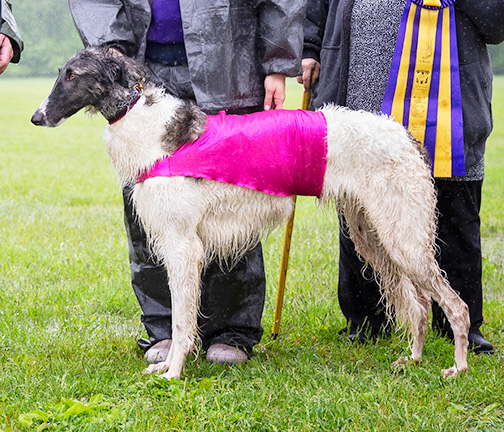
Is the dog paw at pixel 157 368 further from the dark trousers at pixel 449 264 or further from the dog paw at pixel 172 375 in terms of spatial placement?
the dark trousers at pixel 449 264

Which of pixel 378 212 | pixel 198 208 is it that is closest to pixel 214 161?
pixel 198 208

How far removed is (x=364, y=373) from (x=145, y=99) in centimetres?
198

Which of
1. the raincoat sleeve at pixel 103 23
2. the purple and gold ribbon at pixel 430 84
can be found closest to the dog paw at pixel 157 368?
the raincoat sleeve at pixel 103 23

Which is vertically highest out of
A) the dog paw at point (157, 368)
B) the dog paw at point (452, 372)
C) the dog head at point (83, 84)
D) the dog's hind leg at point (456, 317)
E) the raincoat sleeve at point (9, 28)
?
the raincoat sleeve at point (9, 28)

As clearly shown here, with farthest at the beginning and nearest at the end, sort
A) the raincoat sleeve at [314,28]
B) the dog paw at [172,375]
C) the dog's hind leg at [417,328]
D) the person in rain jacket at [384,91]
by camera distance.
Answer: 1. the raincoat sleeve at [314,28]
2. the dog's hind leg at [417,328]
3. the person in rain jacket at [384,91]
4. the dog paw at [172,375]

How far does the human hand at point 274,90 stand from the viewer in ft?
12.0

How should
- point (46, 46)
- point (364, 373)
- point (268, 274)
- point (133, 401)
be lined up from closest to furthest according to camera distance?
point (133, 401)
point (364, 373)
point (268, 274)
point (46, 46)

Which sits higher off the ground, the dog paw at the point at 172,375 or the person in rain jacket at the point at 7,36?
the person in rain jacket at the point at 7,36

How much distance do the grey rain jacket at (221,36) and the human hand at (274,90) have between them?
5 cm

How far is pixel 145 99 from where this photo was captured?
3.36 meters

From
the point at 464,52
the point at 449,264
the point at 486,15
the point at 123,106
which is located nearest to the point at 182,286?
the point at 123,106

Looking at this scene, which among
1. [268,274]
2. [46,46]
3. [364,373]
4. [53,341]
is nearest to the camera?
[364,373]

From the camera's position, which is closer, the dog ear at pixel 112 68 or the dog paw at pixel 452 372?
the dog ear at pixel 112 68

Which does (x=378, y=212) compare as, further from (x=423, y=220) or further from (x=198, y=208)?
(x=198, y=208)
